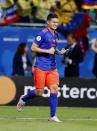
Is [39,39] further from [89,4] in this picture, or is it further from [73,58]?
[89,4]

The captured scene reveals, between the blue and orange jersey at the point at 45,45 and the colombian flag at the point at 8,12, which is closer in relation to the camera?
the blue and orange jersey at the point at 45,45

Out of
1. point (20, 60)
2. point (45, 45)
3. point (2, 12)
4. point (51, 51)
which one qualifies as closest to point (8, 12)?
point (2, 12)

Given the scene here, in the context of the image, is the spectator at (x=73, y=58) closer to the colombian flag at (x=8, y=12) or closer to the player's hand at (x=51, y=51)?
the colombian flag at (x=8, y=12)

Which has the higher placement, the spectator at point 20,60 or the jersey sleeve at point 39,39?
the jersey sleeve at point 39,39

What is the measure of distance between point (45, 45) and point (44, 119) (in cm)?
149

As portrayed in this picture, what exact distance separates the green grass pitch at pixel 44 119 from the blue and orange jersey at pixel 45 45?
1.06m

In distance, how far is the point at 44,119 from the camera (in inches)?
412

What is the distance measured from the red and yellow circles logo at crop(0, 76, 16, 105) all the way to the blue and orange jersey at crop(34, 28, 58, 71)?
3.97 metres

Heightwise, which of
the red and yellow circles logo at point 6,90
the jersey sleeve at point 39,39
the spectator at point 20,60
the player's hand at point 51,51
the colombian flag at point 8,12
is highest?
the jersey sleeve at point 39,39

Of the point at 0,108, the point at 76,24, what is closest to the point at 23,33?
the point at 76,24

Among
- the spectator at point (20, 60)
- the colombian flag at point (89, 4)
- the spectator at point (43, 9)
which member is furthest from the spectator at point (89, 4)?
the spectator at point (20, 60)

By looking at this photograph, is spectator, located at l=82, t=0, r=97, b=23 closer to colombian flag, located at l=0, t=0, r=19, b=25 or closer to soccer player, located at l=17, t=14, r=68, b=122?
colombian flag, located at l=0, t=0, r=19, b=25

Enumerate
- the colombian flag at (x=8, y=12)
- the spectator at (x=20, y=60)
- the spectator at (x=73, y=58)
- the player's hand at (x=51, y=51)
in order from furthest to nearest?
1. the colombian flag at (x=8, y=12)
2. the spectator at (x=20, y=60)
3. the spectator at (x=73, y=58)
4. the player's hand at (x=51, y=51)

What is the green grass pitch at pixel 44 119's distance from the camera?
28.7 feet
